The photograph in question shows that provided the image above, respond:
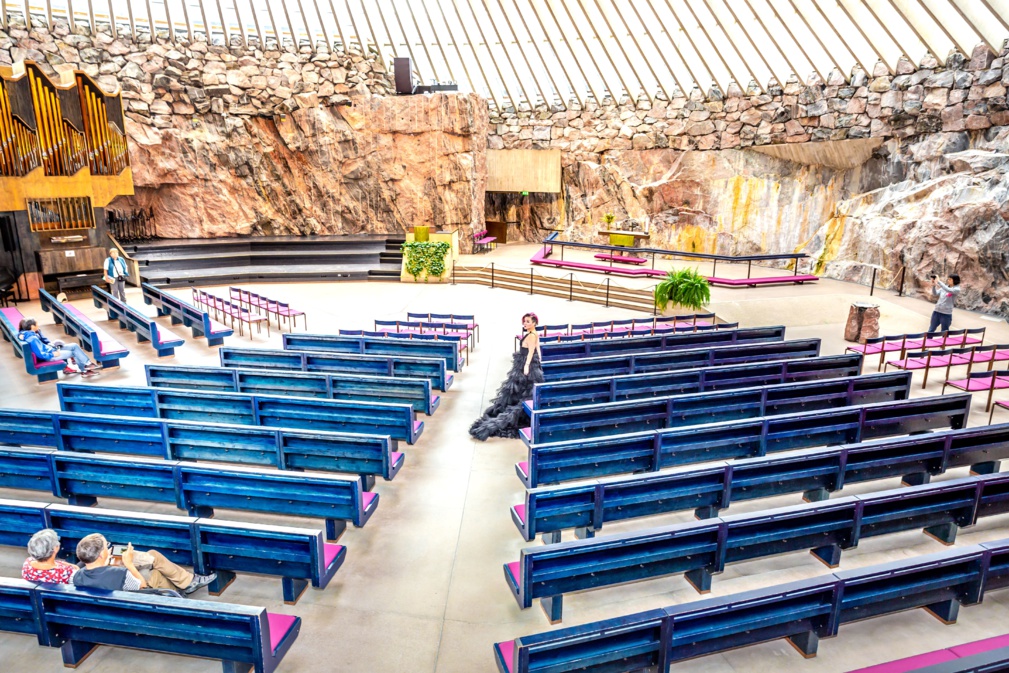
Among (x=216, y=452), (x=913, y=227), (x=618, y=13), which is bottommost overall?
(x=216, y=452)

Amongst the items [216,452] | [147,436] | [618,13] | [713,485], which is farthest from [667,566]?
[618,13]

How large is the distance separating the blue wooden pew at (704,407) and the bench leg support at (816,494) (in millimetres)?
1148

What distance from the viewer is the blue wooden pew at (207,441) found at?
16.8 ft

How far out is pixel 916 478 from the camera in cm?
532

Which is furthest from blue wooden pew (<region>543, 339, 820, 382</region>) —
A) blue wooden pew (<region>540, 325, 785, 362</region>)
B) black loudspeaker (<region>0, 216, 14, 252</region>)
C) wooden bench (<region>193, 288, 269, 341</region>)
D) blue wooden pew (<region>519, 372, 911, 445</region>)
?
black loudspeaker (<region>0, 216, 14, 252</region>)

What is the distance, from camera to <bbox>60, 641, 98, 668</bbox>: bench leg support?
133 inches

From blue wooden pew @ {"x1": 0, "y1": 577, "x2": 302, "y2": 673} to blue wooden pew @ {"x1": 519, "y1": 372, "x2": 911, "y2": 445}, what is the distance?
9.68 feet

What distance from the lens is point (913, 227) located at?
13602 millimetres

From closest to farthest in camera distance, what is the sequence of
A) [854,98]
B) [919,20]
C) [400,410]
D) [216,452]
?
1. [216,452]
2. [400,410]
3. [919,20]
4. [854,98]

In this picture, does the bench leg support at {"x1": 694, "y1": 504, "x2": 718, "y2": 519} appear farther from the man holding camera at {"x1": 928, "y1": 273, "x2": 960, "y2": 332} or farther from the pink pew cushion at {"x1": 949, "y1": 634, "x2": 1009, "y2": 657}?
the man holding camera at {"x1": 928, "y1": 273, "x2": 960, "y2": 332}

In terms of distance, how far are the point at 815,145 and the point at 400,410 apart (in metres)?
15.4

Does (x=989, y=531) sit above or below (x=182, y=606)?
below

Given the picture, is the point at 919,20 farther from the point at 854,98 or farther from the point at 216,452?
the point at 216,452

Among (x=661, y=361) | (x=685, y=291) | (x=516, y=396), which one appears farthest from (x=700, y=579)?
(x=685, y=291)
